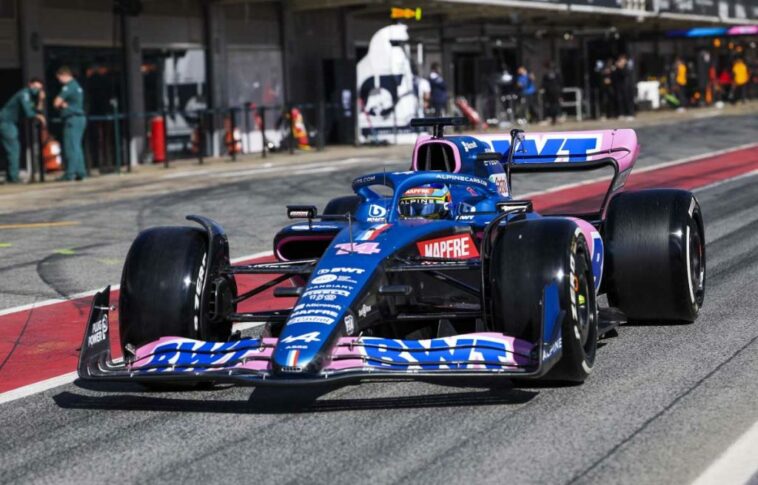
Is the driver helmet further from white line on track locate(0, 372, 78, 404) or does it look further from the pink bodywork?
white line on track locate(0, 372, 78, 404)

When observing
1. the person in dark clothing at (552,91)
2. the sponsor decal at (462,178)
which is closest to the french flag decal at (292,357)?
the sponsor decal at (462,178)

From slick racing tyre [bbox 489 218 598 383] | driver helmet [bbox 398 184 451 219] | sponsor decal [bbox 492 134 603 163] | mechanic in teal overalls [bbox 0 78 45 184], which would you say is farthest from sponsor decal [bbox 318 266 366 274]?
mechanic in teal overalls [bbox 0 78 45 184]

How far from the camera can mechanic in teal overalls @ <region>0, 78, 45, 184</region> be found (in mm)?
21828

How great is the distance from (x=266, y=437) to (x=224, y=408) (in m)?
0.68

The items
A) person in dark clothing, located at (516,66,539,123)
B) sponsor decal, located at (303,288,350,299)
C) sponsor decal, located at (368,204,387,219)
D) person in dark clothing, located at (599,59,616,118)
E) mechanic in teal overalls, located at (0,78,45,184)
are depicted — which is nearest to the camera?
sponsor decal, located at (303,288,350,299)

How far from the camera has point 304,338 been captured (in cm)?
620

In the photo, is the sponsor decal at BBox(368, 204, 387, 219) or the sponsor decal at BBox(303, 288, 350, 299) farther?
the sponsor decal at BBox(368, 204, 387, 219)

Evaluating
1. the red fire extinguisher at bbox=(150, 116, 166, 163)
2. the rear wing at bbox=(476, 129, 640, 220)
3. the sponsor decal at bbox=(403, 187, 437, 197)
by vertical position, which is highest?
the red fire extinguisher at bbox=(150, 116, 166, 163)

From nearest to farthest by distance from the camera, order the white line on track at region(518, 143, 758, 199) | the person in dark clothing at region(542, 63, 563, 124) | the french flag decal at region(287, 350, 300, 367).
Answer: the french flag decal at region(287, 350, 300, 367) → the white line on track at region(518, 143, 758, 199) → the person in dark clothing at region(542, 63, 563, 124)

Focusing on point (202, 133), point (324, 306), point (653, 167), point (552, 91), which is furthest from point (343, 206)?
point (552, 91)

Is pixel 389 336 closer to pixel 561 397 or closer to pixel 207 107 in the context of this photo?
pixel 561 397

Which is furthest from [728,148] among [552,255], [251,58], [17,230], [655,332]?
[552,255]

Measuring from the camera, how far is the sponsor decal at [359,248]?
22.7ft

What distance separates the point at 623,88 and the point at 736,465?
3624cm
